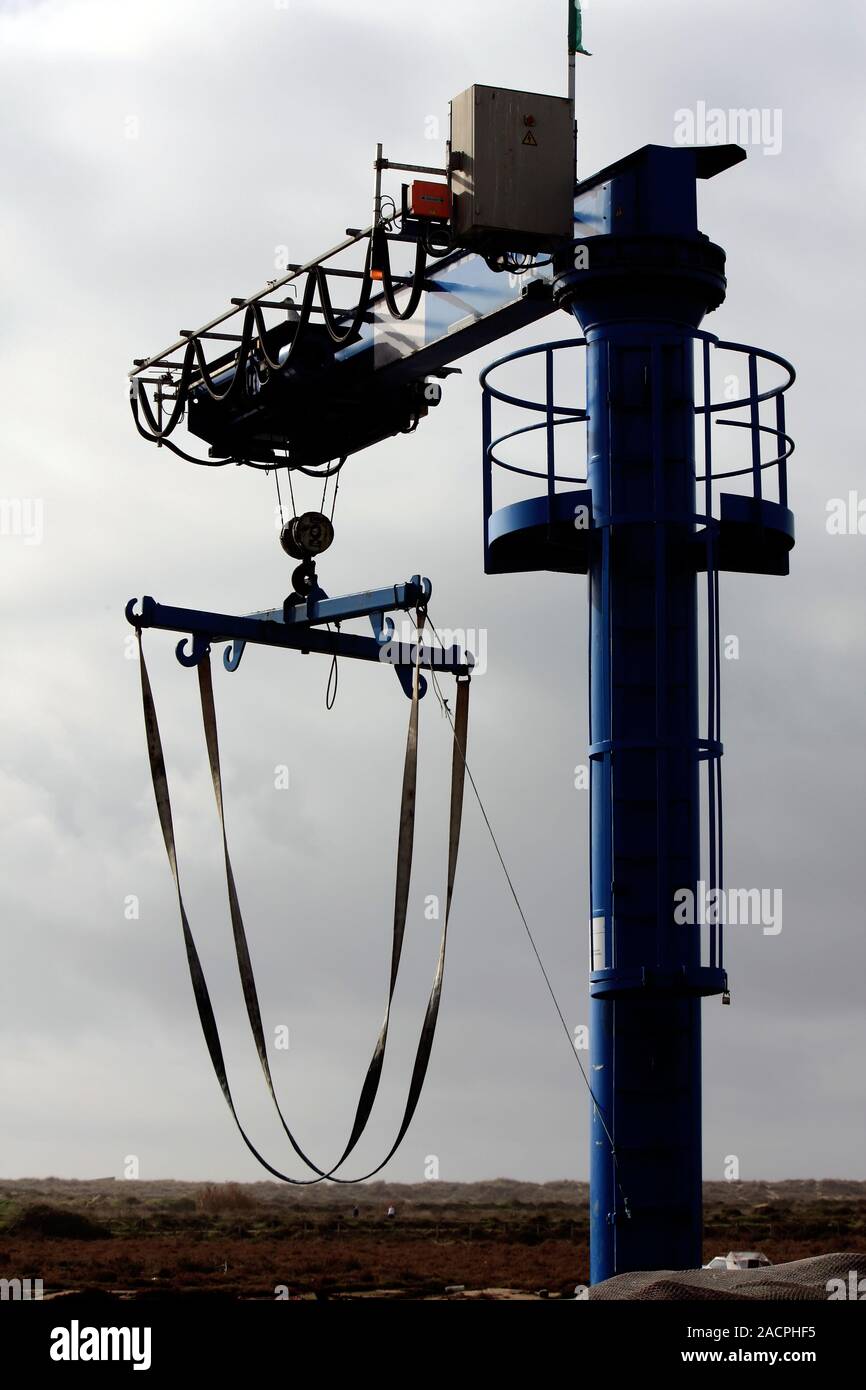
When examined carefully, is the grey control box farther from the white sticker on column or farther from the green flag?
the white sticker on column

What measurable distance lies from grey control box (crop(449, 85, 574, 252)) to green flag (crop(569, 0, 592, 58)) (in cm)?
73

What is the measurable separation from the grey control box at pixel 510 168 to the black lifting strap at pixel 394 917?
4.58 metres

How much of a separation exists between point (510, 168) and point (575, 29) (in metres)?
1.90

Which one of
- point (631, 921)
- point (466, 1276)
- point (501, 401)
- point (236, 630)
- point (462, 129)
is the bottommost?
point (466, 1276)

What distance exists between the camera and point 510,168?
21703 mm

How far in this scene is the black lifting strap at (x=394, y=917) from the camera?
20.0m

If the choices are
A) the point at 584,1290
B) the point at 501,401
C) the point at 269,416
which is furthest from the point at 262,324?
the point at 584,1290

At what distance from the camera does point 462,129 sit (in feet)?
70.7

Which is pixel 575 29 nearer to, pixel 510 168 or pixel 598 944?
pixel 510 168

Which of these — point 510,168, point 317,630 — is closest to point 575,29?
point 510,168

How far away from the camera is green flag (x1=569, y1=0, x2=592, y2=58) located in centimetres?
2233
